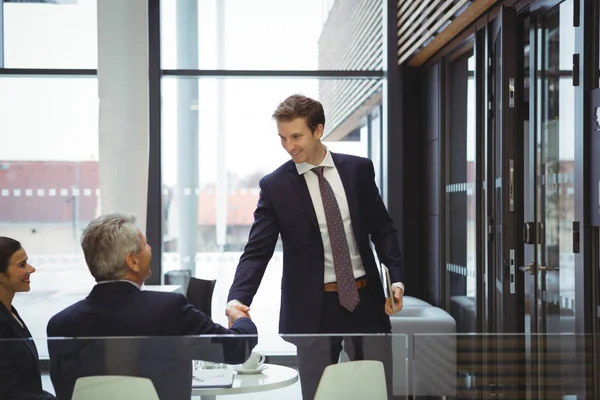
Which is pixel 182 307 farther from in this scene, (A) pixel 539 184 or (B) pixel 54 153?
(B) pixel 54 153

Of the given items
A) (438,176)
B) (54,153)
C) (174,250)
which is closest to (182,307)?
(438,176)

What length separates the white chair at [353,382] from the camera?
2057mm

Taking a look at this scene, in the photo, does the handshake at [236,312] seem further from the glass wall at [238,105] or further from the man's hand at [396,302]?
the glass wall at [238,105]

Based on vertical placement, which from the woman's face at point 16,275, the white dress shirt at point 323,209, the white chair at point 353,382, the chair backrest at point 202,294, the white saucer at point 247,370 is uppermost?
the white dress shirt at point 323,209

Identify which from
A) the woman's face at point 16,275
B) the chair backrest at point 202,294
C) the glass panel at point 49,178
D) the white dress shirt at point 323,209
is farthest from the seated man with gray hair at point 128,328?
the glass panel at point 49,178

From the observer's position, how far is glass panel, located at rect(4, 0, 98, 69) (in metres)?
7.06

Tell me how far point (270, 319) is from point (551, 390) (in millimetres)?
5103

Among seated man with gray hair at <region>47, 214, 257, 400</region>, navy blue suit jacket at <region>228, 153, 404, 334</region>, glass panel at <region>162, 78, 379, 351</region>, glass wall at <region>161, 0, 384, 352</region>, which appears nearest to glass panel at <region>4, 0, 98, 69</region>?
glass wall at <region>161, 0, 384, 352</region>

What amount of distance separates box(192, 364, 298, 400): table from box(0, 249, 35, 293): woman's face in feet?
4.55

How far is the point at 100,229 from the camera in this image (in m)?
2.54

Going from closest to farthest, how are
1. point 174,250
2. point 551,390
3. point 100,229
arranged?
point 551,390 → point 100,229 → point 174,250

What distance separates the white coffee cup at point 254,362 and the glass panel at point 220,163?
198 inches

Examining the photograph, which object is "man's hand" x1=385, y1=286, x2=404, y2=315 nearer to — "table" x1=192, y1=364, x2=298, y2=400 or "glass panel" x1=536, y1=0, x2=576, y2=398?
"table" x1=192, y1=364, x2=298, y2=400

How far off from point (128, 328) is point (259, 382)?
0.53 metres
